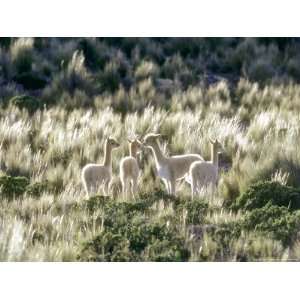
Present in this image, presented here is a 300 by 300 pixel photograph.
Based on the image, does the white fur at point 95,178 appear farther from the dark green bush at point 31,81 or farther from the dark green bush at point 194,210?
the dark green bush at point 31,81

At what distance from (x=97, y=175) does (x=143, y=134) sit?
3.55ft

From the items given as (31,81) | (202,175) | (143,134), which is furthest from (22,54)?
(202,175)

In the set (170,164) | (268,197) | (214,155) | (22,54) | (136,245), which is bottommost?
(136,245)

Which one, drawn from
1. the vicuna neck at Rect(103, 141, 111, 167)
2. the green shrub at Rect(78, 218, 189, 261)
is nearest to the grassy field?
the green shrub at Rect(78, 218, 189, 261)

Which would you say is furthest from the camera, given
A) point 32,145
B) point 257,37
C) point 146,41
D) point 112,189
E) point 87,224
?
point 146,41

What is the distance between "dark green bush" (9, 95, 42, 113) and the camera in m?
10.4

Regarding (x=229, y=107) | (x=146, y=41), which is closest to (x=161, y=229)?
(x=229, y=107)

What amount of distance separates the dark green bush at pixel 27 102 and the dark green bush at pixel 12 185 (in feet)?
5.82

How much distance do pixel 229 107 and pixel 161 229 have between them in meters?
3.40

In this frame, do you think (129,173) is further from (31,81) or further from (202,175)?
(31,81)

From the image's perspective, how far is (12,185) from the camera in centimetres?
870

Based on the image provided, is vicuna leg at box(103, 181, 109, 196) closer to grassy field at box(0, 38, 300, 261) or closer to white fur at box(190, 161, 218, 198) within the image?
grassy field at box(0, 38, 300, 261)

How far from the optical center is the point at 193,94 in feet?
36.6
